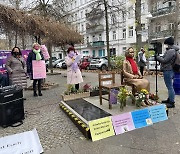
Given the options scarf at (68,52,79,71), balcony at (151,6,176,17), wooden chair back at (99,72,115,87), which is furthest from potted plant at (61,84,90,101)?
balcony at (151,6,176,17)

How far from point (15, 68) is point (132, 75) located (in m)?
3.55

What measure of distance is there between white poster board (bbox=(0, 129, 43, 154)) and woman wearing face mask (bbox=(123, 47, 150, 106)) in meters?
2.64

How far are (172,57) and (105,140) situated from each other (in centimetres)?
277

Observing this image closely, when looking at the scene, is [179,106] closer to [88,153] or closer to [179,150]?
[179,150]

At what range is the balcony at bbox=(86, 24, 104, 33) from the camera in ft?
122

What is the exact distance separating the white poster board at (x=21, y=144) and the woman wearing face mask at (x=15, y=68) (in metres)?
3.14

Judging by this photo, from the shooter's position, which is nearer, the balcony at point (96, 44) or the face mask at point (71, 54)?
the face mask at point (71, 54)

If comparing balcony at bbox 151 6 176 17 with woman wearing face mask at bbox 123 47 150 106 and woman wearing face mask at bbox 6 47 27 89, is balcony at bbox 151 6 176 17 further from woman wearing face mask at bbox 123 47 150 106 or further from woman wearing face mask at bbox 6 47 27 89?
woman wearing face mask at bbox 6 47 27 89

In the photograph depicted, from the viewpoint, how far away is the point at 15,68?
19.5 ft

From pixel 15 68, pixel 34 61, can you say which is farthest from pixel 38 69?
pixel 15 68

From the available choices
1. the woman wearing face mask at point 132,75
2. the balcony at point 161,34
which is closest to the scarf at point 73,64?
the woman wearing face mask at point 132,75

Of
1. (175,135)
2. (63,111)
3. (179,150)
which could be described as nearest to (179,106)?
(175,135)

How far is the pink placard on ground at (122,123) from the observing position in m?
3.72

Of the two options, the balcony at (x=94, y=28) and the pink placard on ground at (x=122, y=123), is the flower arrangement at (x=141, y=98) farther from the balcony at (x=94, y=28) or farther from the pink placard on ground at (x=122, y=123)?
the balcony at (x=94, y=28)
